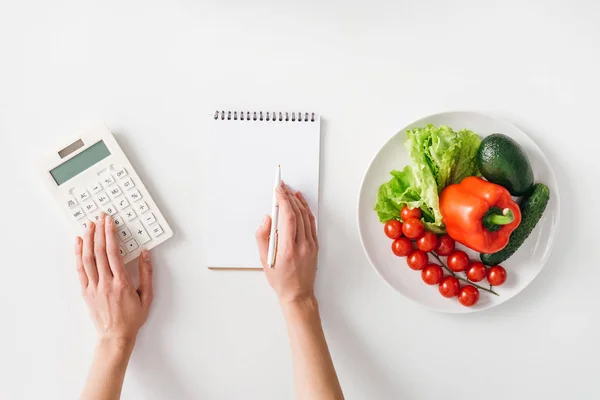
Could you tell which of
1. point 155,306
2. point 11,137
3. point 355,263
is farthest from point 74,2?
point 355,263

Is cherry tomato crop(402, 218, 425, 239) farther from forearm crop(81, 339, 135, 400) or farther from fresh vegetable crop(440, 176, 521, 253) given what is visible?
forearm crop(81, 339, 135, 400)

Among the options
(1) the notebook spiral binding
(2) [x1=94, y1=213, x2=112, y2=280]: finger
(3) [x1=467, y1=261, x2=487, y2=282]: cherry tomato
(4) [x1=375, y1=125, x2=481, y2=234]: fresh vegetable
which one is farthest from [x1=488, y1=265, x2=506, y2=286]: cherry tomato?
(2) [x1=94, y1=213, x2=112, y2=280]: finger

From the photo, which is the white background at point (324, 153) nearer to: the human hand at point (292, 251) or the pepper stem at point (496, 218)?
the human hand at point (292, 251)

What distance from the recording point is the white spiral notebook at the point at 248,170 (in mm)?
912

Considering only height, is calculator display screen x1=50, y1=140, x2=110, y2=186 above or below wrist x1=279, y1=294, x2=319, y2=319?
above

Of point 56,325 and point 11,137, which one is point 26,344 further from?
point 11,137

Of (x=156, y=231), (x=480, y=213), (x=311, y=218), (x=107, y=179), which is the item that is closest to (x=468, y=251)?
(x=480, y=213)

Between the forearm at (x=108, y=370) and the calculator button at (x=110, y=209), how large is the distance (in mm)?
235

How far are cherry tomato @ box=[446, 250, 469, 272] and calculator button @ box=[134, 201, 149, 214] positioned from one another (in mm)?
567

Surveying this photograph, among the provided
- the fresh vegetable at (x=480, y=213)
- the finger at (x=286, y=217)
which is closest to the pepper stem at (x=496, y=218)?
the fresh vegetable at (x=480, y=213)

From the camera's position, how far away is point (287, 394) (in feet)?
3.08

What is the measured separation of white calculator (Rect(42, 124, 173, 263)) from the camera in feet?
2.97

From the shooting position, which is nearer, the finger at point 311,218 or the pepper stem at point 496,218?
the pepper stem at point 496,218

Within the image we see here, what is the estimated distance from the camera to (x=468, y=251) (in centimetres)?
91
